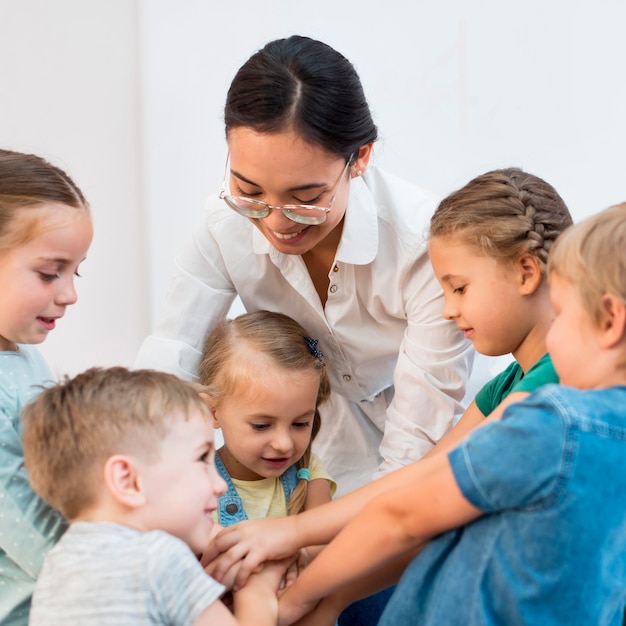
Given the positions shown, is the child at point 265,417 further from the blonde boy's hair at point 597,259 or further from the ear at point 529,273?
the blonde boy's hair at point 597,259

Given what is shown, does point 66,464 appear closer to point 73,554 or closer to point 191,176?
point 73,554

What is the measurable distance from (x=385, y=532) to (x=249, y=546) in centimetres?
31

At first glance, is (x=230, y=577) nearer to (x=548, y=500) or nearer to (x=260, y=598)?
(x=260, y=598)

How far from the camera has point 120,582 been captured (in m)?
1.10

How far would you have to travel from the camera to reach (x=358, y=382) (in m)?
2.01

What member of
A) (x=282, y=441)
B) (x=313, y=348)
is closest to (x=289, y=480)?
(x=282, y=441)

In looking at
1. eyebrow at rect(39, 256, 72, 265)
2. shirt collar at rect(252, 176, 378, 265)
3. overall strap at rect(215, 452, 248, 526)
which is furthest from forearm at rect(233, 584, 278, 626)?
shirt collar at rect(252, 176, 378, 265)

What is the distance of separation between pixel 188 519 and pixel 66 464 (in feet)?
0.58

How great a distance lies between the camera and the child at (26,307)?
4.21 feet

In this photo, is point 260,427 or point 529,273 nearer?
point 529,273

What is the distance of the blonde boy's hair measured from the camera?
43.4 inches

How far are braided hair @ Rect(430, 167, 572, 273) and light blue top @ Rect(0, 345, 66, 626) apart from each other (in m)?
0.75

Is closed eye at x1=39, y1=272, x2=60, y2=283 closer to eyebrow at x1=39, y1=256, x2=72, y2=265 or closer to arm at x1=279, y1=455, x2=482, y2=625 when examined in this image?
eyebrow at x1=39, y1=256, x2=72, y2=265

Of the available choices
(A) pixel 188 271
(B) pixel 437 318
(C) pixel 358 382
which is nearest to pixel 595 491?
(B) pixel 437 318
